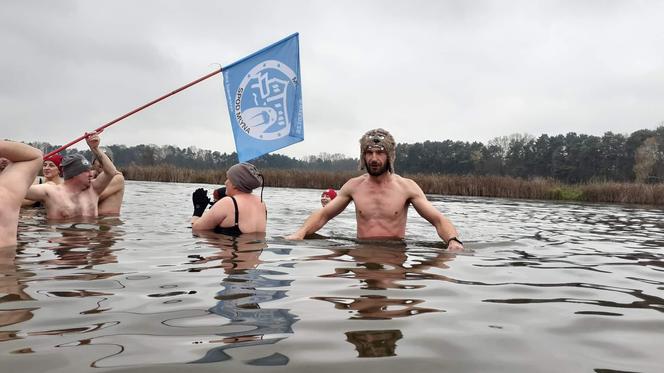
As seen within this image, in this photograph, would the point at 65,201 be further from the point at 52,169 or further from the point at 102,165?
the point at 52,169

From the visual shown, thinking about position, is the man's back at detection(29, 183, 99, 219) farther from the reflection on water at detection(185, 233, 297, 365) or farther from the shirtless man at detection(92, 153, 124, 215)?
the reflection on water at detection(185, 233, 297, 365)

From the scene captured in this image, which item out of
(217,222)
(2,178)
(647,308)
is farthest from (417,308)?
(217,222)

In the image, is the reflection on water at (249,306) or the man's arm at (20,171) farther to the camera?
the man's arm at (20,171)

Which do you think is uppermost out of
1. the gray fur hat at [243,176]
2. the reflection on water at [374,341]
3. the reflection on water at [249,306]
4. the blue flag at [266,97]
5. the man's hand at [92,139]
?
the blue flag at [266,97]

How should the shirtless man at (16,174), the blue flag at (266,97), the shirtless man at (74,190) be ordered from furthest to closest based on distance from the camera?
the shirtless man at (74,190)
the blue flag at (266,97)
the shirtless man at (16,174)

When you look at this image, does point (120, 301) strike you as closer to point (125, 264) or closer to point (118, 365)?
point (118, 365)

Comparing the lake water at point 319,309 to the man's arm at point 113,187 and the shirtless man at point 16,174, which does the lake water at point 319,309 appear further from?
the man's arm at point 113,187

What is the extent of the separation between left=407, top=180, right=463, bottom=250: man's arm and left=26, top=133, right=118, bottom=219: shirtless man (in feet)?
13.2

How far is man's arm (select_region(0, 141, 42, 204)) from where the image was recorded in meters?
3.68

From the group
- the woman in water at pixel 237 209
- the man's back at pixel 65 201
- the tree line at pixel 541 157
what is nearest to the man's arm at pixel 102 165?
the man's back at pixel 65 201

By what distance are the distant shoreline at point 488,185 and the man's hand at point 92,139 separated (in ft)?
72.2

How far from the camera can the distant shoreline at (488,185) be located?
22953 mm

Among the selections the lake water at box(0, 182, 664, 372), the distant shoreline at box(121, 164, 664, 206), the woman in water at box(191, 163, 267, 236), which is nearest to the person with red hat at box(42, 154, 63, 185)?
the lake water at box(0, 182, 664, 372)

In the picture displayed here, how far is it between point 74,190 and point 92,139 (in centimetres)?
163
